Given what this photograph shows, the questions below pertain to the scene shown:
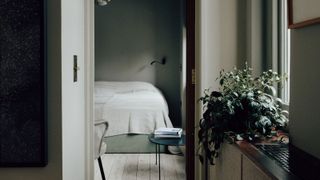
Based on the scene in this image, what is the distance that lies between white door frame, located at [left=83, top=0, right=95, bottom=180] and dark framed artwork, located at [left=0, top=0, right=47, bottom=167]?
0.85m

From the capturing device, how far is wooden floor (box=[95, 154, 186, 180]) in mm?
3783

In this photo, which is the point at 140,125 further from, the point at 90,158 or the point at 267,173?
the point at 267,173

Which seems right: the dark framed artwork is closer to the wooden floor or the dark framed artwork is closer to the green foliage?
the green foliage

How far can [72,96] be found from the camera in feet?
6.33

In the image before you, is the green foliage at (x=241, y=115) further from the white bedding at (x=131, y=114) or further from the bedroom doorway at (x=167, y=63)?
the white bedding at (x=131, y=114)

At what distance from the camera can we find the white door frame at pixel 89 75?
2.43m

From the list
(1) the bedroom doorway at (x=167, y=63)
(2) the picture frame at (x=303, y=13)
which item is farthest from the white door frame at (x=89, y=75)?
(2) the picture frame at (x=303, y=13)

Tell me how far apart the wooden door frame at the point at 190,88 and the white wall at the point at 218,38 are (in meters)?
0.08

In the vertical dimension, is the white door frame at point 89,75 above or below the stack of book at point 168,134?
above

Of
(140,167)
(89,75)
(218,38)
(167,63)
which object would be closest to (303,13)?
(218,38)

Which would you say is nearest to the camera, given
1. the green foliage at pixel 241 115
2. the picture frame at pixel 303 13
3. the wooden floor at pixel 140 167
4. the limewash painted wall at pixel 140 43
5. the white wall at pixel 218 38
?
the picture frame at pixel 303 13

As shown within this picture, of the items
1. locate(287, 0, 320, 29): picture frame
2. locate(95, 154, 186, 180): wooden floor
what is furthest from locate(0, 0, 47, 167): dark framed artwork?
locate(95, 154, 186, 180): wooden floor

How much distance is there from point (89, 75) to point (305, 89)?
4.77ft

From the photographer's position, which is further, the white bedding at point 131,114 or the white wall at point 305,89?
the white bedding at point 131,114
